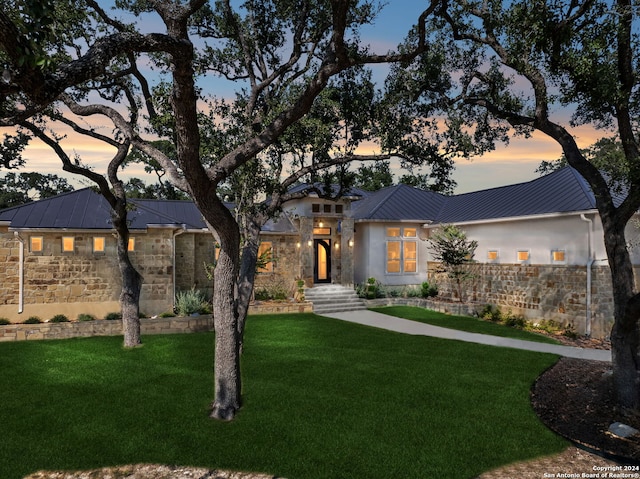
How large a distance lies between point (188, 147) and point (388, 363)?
677 cm

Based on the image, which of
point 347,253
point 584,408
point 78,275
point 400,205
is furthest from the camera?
point 400,205

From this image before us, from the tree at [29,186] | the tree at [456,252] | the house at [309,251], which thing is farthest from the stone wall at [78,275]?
the tree at [29,186]

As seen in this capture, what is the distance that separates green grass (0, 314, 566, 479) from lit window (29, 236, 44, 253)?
442 cm

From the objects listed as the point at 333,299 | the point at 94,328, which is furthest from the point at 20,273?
the point at 333,299

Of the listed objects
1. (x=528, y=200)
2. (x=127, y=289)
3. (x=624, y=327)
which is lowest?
(x=624, y=327)

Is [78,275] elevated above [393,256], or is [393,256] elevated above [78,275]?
[393,256]

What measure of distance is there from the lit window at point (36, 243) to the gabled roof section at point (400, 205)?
13042mm

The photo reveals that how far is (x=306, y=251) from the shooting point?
1978 cm

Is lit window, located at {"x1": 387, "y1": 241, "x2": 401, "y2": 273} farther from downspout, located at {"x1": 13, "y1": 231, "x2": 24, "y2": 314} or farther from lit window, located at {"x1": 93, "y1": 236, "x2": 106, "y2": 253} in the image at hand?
downspout, located at {"x1": 13, "y1": 231, "x2": 24, "y2": 314}

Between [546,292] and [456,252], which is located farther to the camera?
[456,252]

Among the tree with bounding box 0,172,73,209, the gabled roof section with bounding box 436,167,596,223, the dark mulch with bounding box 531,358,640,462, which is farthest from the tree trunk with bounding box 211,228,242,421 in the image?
the tree with bounding box 0,172,73,209

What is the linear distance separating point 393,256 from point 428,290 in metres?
2.40

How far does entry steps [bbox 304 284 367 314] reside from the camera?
1805 centimetres

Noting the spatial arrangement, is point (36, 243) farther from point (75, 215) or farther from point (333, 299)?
point (333, 299)
